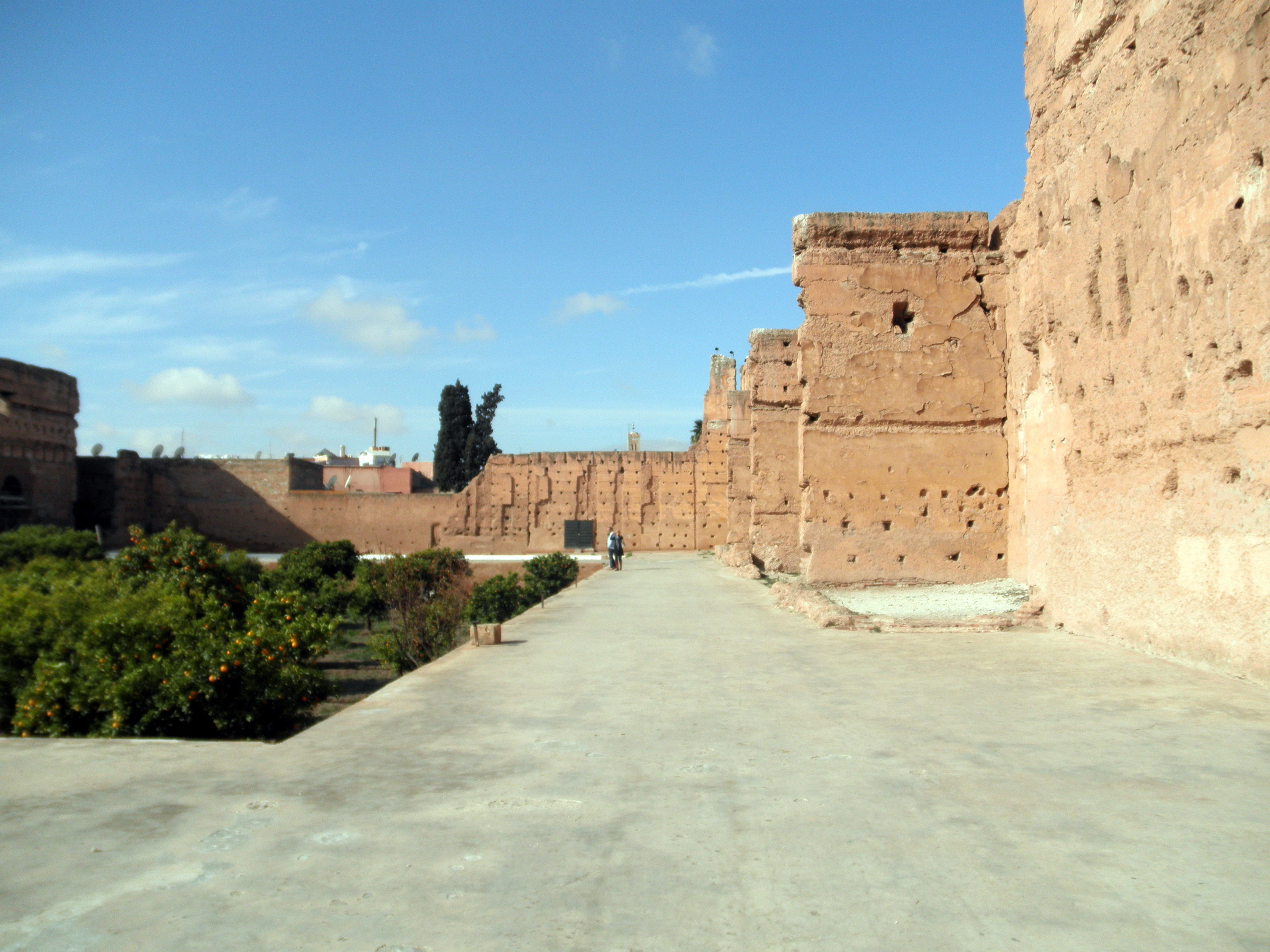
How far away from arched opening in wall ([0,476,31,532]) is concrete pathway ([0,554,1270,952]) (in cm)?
2574

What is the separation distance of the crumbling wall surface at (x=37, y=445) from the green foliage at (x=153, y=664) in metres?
21.9

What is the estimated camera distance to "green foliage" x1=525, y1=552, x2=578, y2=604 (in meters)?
17.2

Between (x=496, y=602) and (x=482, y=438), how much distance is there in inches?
1089

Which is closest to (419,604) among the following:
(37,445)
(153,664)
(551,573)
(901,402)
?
(153,664)

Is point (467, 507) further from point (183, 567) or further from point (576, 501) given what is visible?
point (183, 567)

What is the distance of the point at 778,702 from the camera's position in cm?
496

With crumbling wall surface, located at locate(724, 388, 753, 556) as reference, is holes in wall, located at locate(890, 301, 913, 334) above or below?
above

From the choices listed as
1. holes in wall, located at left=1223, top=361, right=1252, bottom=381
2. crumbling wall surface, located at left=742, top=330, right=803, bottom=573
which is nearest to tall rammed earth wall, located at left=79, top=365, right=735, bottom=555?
crumbling wall surface, located at left=742, top=330, right=803, bottom=573

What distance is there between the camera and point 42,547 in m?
17.6

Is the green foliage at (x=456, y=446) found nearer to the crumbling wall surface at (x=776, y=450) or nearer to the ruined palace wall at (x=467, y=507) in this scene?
the ruined palace wall at (x=467, y=507)

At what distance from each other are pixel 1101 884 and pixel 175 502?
3293cm

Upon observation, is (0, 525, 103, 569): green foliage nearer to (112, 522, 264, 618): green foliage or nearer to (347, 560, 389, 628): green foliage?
(347, 560, 389, 628): green foliage

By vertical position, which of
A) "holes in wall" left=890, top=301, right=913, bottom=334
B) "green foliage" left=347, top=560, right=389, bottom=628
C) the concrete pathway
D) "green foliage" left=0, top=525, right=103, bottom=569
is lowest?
"green foliage" left=347, top=560, right=389, bottom=628

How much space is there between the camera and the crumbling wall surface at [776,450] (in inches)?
639
